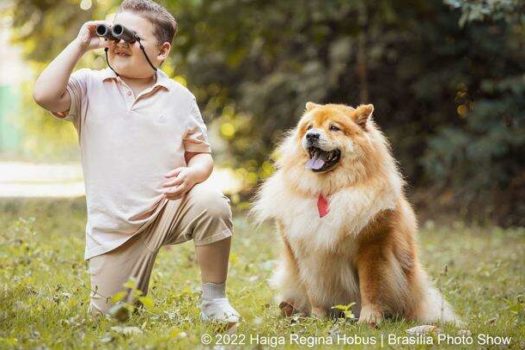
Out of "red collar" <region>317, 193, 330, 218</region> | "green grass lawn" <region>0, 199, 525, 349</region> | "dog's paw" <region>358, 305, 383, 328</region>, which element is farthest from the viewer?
"red collar" <region>317, 193, 330, 218</region>

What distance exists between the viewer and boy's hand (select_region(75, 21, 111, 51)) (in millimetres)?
3230

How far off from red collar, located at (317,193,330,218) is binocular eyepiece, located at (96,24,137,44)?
4.27 ft

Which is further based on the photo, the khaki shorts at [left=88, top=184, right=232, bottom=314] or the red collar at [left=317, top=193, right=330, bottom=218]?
the red collar at [left=317, top=193, right=330, bottom=218]

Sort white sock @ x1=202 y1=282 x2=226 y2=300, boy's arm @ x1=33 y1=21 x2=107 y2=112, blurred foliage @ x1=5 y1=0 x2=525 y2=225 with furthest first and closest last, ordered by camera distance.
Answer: blurred foliage @ x1=5 y1=0 x2=525 y2=225 → white sock @ x1=202 y1=282 x2=226 y2=300 → boy's arm @ x1=33 y1=21 x2=107 y2=112

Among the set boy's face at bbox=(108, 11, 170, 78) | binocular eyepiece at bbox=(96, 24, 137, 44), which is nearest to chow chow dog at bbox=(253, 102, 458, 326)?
boy's face at bbox=(108, 11, 170, 78)

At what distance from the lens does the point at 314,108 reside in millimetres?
4102

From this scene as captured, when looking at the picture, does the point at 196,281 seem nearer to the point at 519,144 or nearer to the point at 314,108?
the point at 314,108

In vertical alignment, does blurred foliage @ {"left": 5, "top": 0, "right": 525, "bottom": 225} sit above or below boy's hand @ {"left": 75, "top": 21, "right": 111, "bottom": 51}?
below

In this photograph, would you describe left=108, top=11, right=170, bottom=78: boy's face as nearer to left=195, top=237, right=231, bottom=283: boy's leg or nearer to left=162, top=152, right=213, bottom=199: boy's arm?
left=162, top=152, right=213, bottom=199: boy's arm

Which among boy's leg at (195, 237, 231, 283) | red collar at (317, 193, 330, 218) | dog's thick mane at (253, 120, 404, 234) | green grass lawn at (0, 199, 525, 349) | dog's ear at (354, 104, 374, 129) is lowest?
green grass lawn at (0, 199, 525, 349)

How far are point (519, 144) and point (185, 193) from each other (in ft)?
20.3

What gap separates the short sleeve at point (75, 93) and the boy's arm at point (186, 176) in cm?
53

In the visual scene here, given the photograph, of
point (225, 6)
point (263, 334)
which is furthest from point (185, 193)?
point (225, 6)

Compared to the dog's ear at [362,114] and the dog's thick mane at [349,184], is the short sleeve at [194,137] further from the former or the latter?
the dog's ear at [362,114]
